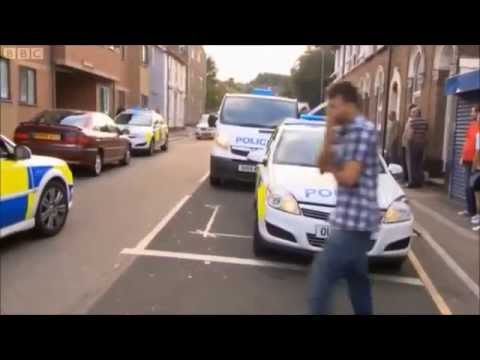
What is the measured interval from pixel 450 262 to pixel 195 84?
203 feet

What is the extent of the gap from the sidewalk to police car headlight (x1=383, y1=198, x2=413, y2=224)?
2.67ft

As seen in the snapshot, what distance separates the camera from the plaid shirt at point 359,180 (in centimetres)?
341

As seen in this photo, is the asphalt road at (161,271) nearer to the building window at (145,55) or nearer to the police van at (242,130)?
the police van at (242,130)

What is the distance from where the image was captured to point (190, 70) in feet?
202

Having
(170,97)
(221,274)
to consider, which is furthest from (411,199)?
(170,97)

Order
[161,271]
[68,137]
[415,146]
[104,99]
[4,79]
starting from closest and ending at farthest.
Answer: [161,271]
[68,137]
[415,146]
[4,79]
[104,99]

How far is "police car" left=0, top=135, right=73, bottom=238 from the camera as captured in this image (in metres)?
5.74

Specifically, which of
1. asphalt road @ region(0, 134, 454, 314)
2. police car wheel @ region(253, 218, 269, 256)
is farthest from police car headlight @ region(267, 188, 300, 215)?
asphalt road @ region(0, 134, 454, 314)

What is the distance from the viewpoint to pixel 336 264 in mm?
3518

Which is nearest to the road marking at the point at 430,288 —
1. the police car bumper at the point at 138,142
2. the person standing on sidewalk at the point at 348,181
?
the person standing on sidewalk at the point at 348,181

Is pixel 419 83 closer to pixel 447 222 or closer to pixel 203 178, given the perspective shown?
pixel 203 178

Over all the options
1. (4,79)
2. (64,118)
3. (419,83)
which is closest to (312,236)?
(64,118)

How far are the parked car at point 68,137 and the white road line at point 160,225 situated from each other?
336cm
